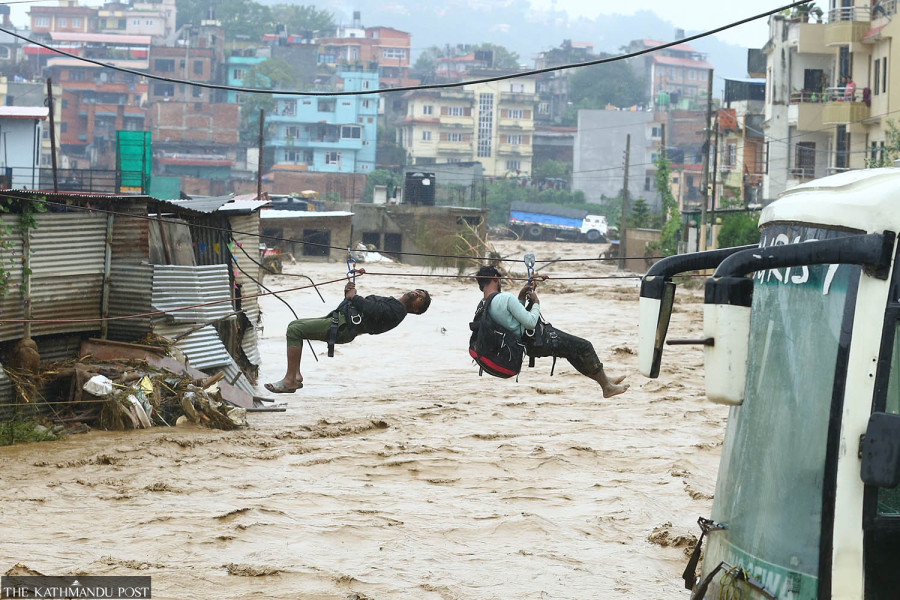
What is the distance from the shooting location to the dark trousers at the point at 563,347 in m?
11.5

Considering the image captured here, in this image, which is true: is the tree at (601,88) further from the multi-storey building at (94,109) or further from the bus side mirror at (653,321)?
the bus side mirror at (653,321)

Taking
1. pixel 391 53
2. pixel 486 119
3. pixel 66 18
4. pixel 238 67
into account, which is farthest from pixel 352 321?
pixel 66 18

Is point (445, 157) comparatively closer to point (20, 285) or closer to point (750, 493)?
point (20, 285)

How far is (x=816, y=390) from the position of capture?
4.83 meters

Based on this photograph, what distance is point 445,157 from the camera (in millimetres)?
101500

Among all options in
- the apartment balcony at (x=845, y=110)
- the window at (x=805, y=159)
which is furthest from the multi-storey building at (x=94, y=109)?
the apartment balcony at (x=845, y=110)

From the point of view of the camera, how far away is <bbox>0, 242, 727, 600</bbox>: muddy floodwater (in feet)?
32.7

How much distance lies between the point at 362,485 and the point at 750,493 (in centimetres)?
886

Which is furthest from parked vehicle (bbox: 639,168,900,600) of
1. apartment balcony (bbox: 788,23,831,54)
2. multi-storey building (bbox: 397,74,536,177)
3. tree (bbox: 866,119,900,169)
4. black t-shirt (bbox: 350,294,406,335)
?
multi-storey building (bbox: 397,74,536,177)

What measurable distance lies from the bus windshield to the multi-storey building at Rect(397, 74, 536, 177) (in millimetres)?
95104

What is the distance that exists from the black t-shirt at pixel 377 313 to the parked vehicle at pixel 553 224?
65.9 m

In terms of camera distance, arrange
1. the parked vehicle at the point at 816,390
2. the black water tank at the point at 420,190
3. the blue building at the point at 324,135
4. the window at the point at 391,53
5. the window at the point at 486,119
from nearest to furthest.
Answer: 1. the parked vehicle at the point at 816,390
2. the black water tank at the point at 420,190
3. the blue building at the point at 324,135
4. the window at the point at 486,119
5. the window at the point at 391,53

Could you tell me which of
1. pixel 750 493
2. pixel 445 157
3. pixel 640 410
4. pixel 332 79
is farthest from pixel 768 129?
pixel 332 79

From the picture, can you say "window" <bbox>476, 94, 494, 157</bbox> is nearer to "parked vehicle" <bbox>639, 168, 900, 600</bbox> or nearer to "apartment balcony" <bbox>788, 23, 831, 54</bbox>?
"apartment balcony" <bbox>788, 23, 831, 54</bbox>
